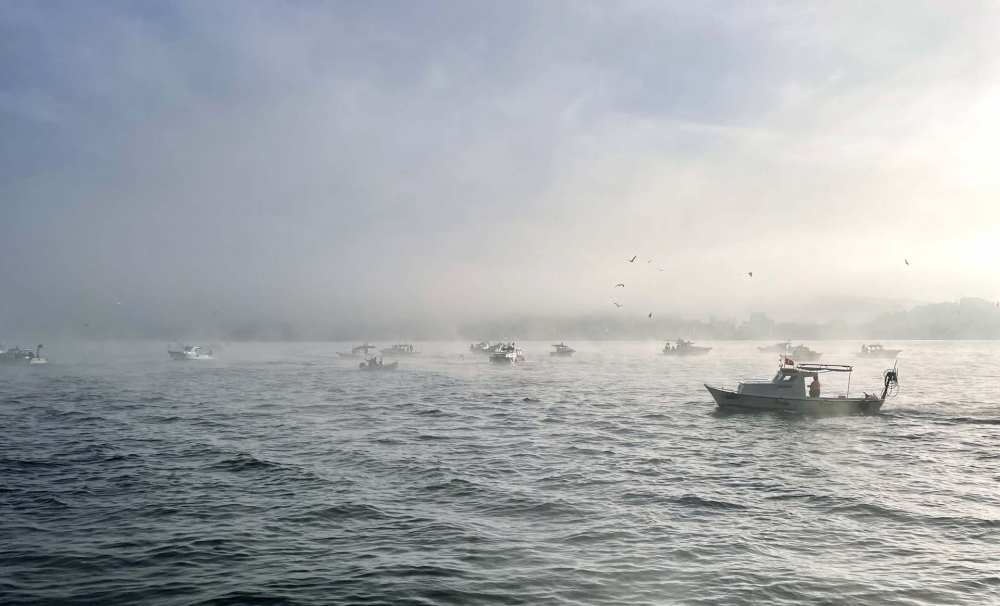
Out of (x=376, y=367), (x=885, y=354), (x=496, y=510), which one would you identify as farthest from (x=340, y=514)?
(x=885, y=354)

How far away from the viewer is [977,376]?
→ 98125 millimetres

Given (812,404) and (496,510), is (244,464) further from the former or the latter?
(812,404)

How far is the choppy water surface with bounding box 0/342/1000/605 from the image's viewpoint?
14531 mm

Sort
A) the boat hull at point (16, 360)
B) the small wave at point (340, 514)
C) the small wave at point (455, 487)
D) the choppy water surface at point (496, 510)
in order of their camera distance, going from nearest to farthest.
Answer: the choppy water surface at point (496, 510)
the small wave at point (340, 514)
the small wave at point (455, 487)
the boat hull at point (16, 360)

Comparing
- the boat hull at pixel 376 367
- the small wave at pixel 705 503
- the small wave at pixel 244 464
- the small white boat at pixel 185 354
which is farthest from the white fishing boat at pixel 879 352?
the small white boat at pixel 185 354

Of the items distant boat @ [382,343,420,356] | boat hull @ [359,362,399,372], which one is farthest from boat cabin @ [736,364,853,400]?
distant boat @ [382,343,420,356]

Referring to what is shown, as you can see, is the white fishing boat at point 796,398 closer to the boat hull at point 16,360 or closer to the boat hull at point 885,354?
the boat hull at point 16,360

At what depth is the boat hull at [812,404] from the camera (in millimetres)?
47406

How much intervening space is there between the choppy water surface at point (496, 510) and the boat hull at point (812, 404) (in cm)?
210

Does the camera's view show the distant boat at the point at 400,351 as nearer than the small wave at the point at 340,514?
No

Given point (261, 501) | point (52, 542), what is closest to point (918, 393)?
point (261, 501)

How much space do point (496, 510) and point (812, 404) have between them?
1407 inches

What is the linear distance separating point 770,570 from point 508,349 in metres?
116

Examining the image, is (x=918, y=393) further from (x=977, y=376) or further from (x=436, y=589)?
(x=436, y=589)
